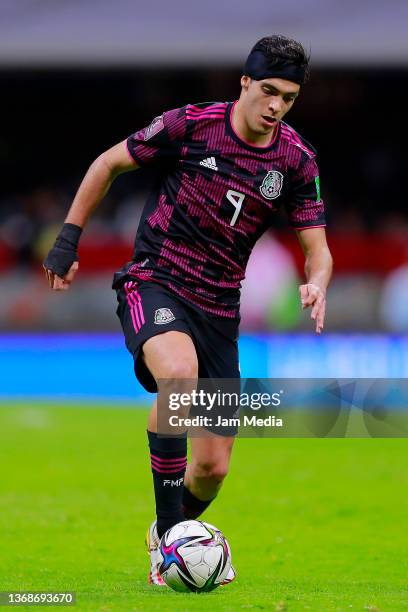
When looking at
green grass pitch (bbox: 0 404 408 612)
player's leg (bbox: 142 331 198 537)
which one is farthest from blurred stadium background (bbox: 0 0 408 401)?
player's leg (bbox: 142 331 198 537)

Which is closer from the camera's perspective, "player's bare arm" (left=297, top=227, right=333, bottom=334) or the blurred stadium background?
"player's bare arm" (left=297, top=227, right=333, bottom=334)

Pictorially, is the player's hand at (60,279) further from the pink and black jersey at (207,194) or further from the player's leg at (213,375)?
the player's leg at (213,375)

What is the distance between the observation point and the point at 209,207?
20.9 feet

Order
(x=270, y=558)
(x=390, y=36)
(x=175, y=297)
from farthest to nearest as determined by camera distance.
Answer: (x=390, y=36) < (x=270, y=558) < (x=175, y=297)

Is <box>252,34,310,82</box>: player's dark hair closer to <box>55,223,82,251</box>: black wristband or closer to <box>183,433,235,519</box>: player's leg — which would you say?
<box>55,223,82,251</box>: black wristband

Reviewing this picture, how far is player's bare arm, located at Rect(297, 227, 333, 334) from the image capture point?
601 centimetres

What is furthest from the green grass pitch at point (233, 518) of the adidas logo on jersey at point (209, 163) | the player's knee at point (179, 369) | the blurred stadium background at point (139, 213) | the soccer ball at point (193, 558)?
the adidas logo on jersey at point (209, 163)

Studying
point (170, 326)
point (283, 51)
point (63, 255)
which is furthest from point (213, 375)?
→ point (283, 51)

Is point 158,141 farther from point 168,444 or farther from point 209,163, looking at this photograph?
point 168,444

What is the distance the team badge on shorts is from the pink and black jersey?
17 cm

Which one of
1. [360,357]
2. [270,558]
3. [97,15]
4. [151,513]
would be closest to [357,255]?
[360,357]

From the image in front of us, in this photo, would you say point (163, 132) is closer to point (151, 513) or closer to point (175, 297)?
point (175, 297)

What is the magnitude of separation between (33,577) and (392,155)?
593 inches

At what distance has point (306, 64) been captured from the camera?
20.9ft
